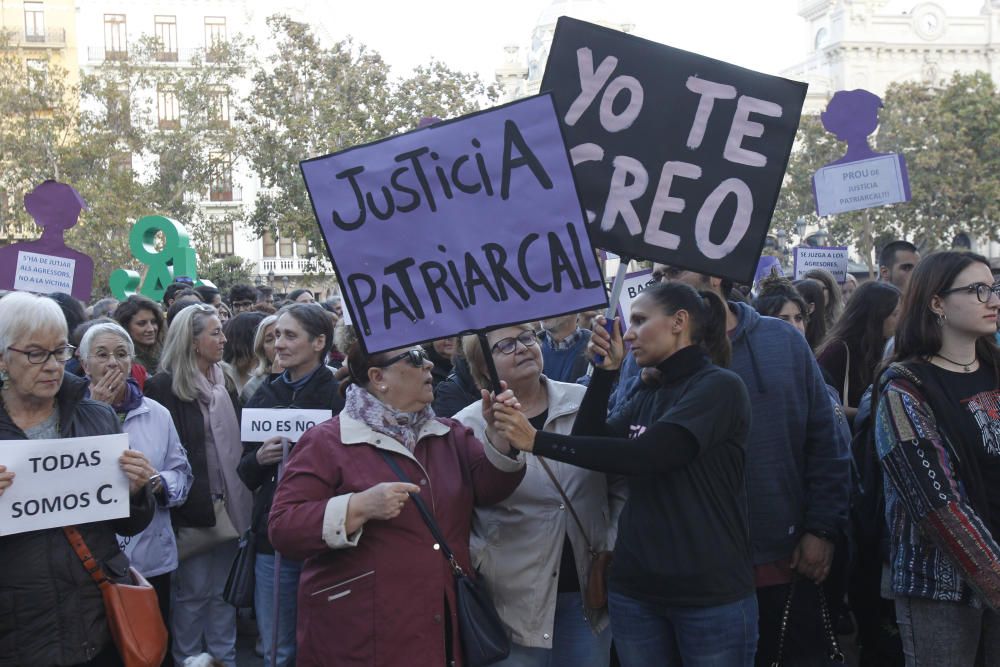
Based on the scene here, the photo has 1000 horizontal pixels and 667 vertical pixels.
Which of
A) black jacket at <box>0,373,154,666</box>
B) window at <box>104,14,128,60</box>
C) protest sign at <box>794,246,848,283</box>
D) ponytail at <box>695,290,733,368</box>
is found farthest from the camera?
window at <box>104,14,128,60</box>

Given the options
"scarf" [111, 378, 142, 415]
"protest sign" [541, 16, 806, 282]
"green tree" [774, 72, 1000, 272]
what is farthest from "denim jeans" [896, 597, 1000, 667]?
"green tree" [774, 72, 1000, 272]

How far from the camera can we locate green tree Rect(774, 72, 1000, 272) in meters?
36.1

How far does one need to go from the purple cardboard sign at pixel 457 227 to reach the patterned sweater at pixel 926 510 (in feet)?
3.75

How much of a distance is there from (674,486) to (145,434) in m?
2.60

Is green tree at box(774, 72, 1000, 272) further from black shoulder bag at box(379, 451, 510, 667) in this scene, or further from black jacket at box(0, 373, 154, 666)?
black jacket at box(0, 373, 154, 666)

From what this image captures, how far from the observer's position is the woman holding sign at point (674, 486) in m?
3.35

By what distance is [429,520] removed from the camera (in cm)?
346

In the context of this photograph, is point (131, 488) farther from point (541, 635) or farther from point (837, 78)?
point (837, 78)

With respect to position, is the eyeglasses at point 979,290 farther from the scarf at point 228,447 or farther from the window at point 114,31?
the window at point 114,31

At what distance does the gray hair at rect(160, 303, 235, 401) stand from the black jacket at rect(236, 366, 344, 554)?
54cm

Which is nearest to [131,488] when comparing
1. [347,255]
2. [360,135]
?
[347,255]

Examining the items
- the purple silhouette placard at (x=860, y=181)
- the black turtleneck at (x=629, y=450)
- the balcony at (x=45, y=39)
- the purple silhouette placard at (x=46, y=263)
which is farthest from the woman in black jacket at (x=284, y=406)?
the balcony at (x=45, y=39)

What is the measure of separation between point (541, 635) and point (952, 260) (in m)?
A: 1.99

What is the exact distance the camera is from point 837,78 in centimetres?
6881
